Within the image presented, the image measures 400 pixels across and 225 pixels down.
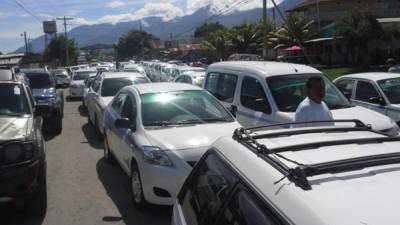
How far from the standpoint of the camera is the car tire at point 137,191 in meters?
6.20

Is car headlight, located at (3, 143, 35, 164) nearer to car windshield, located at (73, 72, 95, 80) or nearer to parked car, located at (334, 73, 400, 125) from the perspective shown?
parked car, located at (334, 73, 400, 125)

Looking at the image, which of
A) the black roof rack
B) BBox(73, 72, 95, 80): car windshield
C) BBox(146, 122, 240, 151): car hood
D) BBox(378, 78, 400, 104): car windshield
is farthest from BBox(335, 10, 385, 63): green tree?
the black roof rack

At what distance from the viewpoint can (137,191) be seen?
20.9ft

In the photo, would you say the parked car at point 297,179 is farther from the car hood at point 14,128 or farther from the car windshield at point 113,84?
the car windshield at point 113,84

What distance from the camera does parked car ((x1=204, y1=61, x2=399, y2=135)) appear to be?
306 inches

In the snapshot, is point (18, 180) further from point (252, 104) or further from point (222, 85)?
point (222, 85)

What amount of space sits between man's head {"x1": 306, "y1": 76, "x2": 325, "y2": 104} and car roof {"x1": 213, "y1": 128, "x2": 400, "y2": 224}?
2772 mm

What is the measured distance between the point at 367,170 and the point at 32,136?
15.3ft

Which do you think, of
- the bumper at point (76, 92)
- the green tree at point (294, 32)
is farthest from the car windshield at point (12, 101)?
the green tree at point (294, 32)

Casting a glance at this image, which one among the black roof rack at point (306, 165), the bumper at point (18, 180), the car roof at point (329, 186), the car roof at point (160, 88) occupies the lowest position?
the bumper at point (18, 180)

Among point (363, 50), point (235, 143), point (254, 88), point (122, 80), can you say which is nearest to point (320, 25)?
point (363, 50)

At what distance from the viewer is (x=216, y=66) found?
10180 mm

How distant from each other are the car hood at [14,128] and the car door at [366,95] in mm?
6419

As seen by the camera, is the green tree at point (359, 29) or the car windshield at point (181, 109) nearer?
the car windshield at point (181, 109)
